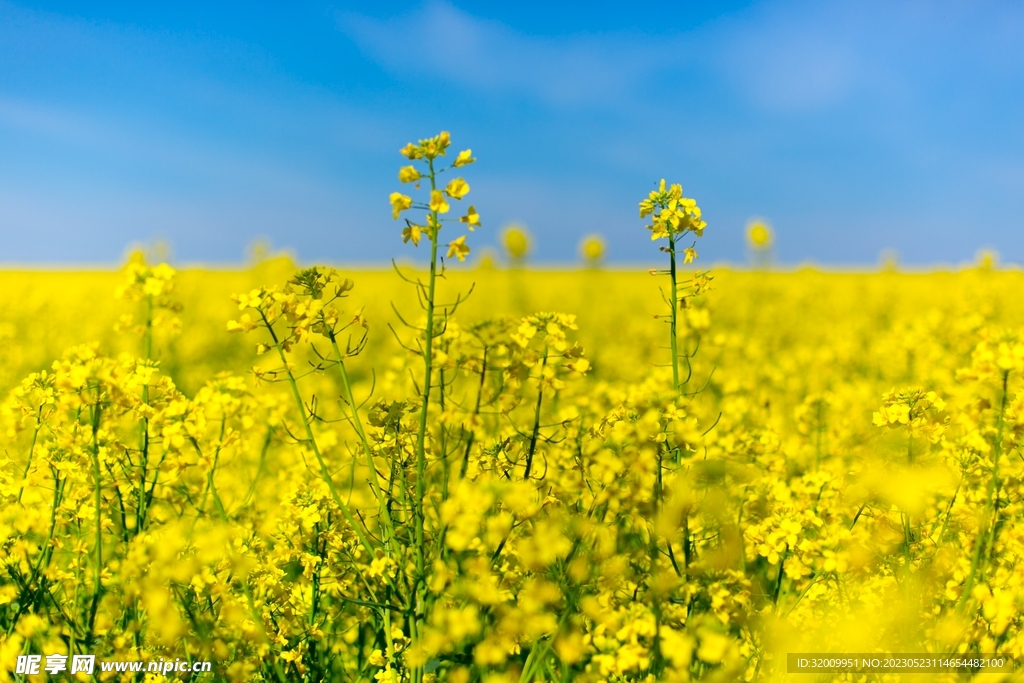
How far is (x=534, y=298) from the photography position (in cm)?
1692

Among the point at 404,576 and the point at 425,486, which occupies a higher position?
the point at 425,486

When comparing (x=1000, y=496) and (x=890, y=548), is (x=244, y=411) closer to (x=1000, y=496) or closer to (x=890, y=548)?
(x=890, y=548)

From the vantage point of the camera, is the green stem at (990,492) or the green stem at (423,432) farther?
the green stem at (990,492)

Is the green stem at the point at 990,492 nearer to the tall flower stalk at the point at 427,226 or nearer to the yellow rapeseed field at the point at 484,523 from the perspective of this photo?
the yellow rapeseed field at the point at 484,523

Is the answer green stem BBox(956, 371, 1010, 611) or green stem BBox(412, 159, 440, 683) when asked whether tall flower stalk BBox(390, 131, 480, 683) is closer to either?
green stem BBox(412, 159, 440, 683)

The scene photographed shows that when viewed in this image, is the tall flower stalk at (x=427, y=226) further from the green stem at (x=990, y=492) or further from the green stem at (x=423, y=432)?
the green stem at (x=990, y=492)

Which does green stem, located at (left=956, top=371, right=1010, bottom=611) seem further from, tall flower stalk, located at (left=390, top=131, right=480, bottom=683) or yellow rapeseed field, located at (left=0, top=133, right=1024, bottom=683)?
tall flower stalk, located at (left=390, top=131, right=480, bottom=683)

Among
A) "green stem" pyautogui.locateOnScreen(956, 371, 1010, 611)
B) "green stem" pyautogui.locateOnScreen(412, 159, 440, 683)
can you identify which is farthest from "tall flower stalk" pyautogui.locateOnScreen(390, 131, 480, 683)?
"green stem" pyautogui.locateOnScreen(956, 371, 1010, 611)

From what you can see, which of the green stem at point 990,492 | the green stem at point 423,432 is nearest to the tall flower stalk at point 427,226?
the green stem at point 423,432

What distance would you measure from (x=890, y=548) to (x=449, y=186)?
221 centimetres

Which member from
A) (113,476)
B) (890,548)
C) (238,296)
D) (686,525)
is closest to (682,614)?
(686,525)

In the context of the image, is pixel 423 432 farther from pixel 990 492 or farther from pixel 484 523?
pixel 990 492

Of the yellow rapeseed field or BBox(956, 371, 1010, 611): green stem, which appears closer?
the yellow rapeseed field

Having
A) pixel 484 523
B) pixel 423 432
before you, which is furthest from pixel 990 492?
pixel 423 432
